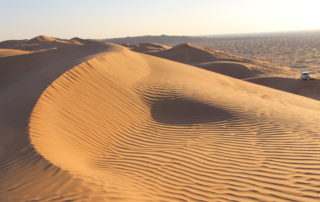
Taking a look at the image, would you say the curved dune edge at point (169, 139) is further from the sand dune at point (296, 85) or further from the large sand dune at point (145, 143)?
the sand dune at point (296, 85)

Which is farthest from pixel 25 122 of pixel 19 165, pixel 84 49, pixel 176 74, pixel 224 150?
pixel 84 49

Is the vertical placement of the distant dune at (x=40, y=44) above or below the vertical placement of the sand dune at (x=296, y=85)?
above

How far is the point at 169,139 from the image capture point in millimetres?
6160

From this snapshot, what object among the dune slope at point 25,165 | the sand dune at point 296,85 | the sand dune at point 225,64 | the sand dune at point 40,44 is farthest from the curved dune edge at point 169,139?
the sand dune at point 40,44

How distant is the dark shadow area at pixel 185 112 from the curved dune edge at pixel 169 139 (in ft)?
0.08

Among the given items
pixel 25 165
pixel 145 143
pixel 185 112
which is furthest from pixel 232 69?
pixel 25 165

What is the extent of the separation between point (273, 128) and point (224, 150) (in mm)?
1604

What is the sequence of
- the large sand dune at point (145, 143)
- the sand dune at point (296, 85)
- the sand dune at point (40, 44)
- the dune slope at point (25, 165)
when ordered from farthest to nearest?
the sand dune at point (40, 44), the sand dune at point (296, 85), the large sand dune at point (145, 143), the dune slope at point (25, 165)

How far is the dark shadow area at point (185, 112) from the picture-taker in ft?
23.7

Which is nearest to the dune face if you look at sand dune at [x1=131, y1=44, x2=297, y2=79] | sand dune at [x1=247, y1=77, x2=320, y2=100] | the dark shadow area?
sand dune at [x1=131, y1=44, x2=297, y2=79]

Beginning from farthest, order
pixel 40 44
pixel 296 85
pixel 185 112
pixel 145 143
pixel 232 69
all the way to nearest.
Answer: pixel 40 44 → pixel 232 69 → pixel 296 85 → pixel 185 112 → pixel 145 143

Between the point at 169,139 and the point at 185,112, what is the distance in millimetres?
1654

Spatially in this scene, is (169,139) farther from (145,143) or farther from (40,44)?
(40,44)

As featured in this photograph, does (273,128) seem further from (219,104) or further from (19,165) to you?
(19,165)
